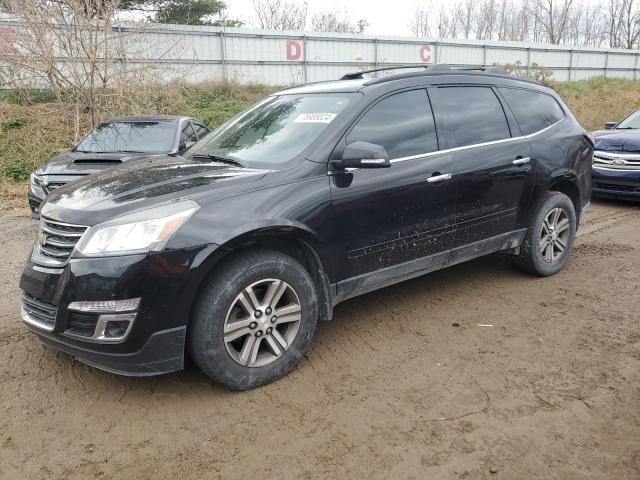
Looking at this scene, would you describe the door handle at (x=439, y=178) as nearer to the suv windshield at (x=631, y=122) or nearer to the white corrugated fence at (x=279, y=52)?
the suv windshield at (x=631, y=122)

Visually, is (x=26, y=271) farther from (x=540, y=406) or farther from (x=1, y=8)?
(x=1, y=8)

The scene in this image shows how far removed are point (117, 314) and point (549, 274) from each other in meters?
3.97

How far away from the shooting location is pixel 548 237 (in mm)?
4910

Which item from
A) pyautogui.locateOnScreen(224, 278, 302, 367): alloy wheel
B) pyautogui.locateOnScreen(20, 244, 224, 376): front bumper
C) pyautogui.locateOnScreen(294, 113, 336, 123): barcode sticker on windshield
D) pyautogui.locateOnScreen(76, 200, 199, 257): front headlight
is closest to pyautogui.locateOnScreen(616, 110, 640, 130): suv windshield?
pyautogui.locateOnScreen(294, 113, 336, 123): barcode sticker on windshield

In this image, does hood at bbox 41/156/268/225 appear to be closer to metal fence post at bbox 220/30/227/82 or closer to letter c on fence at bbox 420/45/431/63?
metal fence post at bbox 220/30/227/82

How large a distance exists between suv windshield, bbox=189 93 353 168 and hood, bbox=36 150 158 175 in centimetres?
324

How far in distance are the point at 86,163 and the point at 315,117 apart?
15.6ft

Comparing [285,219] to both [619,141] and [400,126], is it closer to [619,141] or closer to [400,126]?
[400,126]

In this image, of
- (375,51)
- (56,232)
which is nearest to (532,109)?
(56,232)

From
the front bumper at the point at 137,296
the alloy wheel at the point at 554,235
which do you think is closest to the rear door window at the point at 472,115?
the alloy wheel at the point at 554,235

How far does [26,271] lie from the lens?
310cm

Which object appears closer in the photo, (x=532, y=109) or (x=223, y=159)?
(x=223, y=159)

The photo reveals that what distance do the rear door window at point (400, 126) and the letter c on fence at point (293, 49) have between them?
1551 centimetres

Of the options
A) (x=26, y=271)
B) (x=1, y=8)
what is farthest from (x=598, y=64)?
(x=26, y=271)
